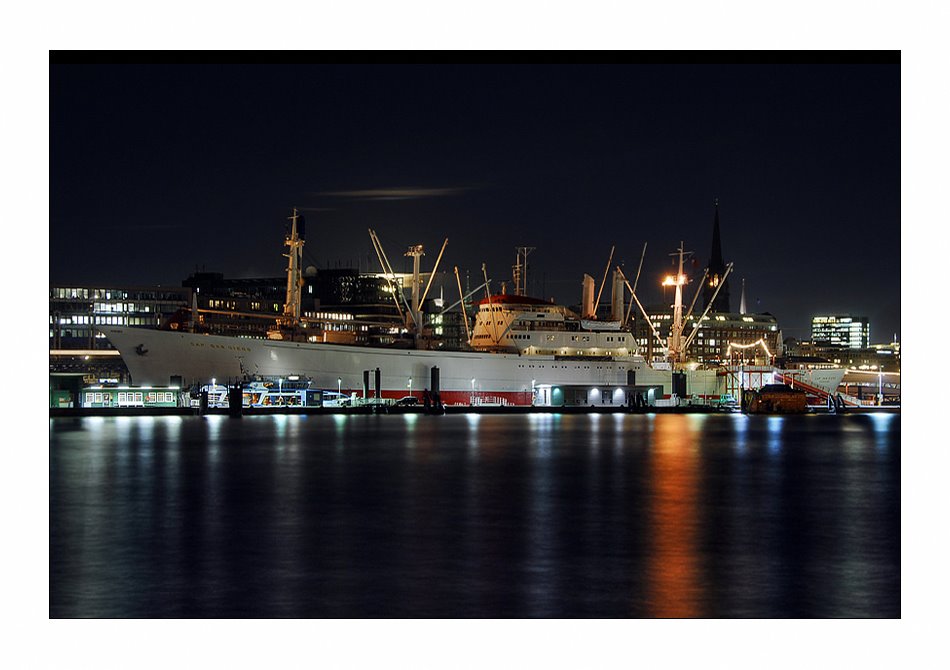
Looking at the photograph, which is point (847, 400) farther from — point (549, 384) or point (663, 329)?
point (663, 329)

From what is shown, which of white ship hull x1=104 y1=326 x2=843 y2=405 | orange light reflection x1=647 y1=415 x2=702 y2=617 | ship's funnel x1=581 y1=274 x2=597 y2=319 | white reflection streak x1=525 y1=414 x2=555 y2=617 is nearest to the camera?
white reflection streak x1=525 y1=414 x2=555 y2=617

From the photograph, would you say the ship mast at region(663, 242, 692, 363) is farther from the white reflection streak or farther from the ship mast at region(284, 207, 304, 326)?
the white reflection streak

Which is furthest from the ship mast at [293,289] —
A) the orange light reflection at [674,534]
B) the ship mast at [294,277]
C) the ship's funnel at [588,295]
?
the orange light reflection at [674,534]

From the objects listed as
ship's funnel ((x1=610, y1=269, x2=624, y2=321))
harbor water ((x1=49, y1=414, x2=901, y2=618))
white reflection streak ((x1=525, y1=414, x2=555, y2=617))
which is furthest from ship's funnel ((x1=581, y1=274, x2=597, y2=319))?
white reflection streak ((x1=525, y1=414, x2=555, y2=617))

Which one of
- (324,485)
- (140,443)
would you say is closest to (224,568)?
(324,485)

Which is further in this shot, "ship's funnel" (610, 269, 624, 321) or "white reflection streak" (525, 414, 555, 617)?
"ship's funnel" (610, 269, 624, 321)

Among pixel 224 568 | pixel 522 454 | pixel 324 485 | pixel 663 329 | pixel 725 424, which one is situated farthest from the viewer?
pixel 663 329
